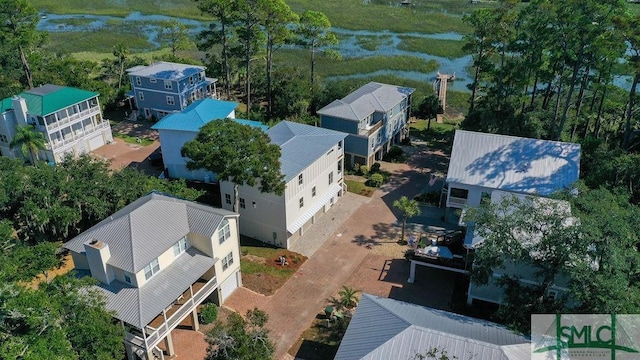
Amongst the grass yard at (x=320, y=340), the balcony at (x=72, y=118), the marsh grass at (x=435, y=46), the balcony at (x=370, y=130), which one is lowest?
the grass yard at (x=320, y=340)

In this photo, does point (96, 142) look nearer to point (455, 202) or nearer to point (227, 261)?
point (227, 261)

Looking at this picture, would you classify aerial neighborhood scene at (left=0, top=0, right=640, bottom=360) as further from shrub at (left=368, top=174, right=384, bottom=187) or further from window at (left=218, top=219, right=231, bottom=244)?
window at (left=218, top=219, right=231, bottom=244)

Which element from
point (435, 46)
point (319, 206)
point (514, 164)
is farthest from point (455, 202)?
point (435, 46)

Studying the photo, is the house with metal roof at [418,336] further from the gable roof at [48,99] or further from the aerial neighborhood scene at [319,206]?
the gable roof at [48,99]

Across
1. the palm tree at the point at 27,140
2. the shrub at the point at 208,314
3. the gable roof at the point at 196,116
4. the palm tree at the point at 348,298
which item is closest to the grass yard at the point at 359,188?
the gable roof at the point at 196,116

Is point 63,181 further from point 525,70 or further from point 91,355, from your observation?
point 525,70

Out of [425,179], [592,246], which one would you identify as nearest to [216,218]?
[592,246]

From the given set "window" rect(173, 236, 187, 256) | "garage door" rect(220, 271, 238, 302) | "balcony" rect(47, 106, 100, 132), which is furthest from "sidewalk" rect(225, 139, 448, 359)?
"balcony" rect(47, 106, 100, 132)
